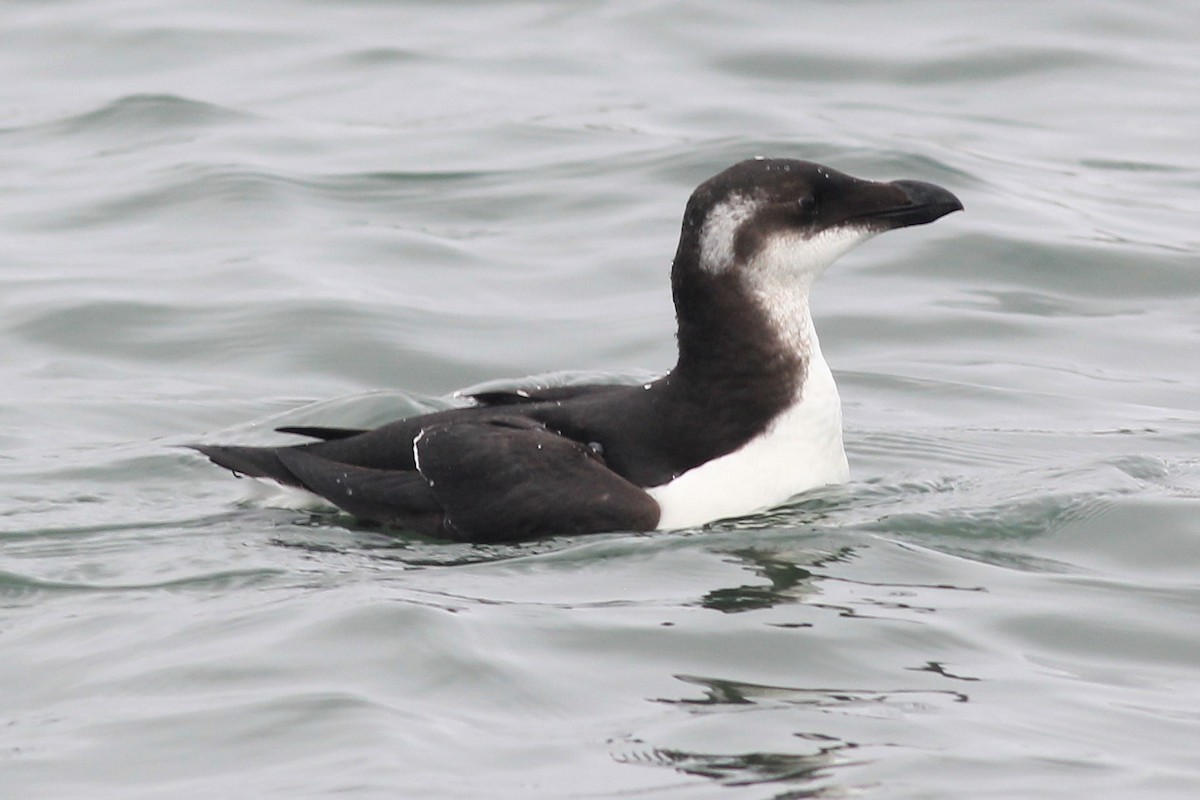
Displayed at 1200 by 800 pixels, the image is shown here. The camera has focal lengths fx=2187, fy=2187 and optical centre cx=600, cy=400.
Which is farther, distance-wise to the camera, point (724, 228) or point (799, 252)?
point (799, 252)

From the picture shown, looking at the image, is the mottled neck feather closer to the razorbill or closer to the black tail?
the razorbill

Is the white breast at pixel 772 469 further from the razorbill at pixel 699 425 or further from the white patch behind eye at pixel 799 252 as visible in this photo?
the white patch behind eye at pixel 799 252

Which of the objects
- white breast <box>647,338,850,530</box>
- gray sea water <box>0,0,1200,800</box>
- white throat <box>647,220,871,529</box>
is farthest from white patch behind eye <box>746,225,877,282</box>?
gray sea water <box>0,0,1200,800</box>

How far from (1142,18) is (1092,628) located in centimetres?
1256

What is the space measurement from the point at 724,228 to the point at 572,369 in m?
3.12

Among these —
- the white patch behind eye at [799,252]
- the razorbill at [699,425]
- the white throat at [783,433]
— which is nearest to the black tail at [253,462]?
the razorbill at [699,425]

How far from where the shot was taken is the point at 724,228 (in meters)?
7.40

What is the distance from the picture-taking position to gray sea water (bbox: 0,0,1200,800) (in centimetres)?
576

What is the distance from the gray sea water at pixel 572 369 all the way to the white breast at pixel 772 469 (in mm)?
92

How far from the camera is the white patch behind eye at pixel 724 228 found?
24.3ft

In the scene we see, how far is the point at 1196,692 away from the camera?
246 inches

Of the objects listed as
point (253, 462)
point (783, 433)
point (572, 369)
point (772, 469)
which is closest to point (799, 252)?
point (783, 433)

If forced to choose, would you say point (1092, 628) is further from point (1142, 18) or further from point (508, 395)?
point (1142, 18)

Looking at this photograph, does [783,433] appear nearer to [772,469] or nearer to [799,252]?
[772,469]
